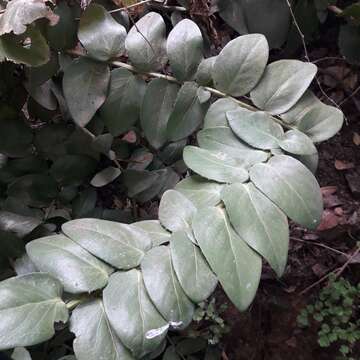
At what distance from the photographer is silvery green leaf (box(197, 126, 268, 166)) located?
77 cm

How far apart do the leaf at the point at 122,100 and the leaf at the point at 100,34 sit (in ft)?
0.12

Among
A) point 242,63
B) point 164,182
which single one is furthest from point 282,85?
point 164,182

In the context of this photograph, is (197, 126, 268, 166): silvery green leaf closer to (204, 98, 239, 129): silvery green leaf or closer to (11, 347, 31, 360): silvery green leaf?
(204, 98, 239, 129): silvery green leaf

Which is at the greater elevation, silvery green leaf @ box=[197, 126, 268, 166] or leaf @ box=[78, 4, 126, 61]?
leaf @ box=[78, 4, 126, 61]

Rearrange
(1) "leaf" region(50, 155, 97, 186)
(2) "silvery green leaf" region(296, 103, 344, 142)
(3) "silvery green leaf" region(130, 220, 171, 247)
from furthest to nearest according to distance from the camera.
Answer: (1) "leaf" region(50, 155, 97, 186), (2) "silvery green leaf" region(296, 103, 344, 142), (3) "silvery green leaf" region(130, 220, 171, 247)

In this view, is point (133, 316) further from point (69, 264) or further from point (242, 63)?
point (242, 63)

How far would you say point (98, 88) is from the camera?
83cm

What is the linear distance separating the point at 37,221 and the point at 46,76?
26 centimetres

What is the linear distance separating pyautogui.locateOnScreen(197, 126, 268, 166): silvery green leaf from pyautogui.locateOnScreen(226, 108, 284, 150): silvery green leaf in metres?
0.01

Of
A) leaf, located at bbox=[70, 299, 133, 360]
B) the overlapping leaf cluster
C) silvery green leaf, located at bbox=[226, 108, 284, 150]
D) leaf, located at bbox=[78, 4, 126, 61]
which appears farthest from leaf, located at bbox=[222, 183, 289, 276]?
leaf, located at bbox=[78, 4, 126, 61]

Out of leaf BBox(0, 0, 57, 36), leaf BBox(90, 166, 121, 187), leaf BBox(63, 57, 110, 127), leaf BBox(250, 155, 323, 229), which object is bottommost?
leaf BBox(90, 166, 121, 187)

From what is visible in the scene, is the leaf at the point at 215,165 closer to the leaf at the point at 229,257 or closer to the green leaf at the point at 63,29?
the leaf at the point at 229,257

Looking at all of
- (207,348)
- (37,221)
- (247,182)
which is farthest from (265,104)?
(207,348)

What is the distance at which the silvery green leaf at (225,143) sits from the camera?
77 centimetres
